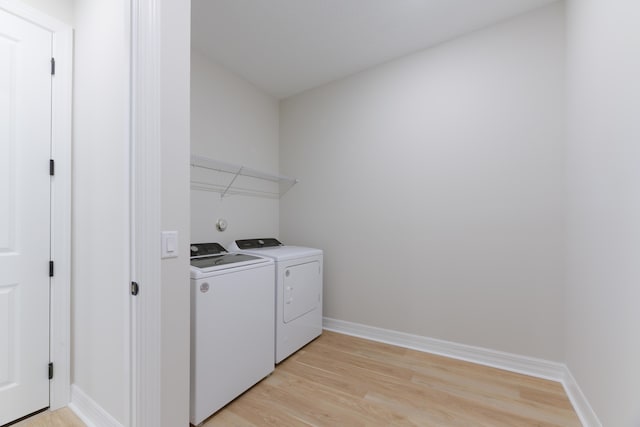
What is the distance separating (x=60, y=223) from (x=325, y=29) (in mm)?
2183

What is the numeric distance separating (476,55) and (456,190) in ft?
3.47

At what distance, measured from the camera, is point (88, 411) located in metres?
1.47

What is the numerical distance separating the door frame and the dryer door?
133 centimetres

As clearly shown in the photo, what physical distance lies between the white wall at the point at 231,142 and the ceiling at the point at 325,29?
0.22 metres

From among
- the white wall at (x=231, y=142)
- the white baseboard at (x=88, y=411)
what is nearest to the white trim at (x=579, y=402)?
the white baseboard at (x=88, y=411)

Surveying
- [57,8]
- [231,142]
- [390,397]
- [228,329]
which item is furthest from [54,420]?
[57,8]

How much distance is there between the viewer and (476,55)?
2.10 m

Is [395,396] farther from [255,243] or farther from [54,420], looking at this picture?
[54,420]

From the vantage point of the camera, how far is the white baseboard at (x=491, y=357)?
1.54 m

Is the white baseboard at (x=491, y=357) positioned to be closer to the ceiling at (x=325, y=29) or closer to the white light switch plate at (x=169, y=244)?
the white light switch plate at (x=169, y=244)

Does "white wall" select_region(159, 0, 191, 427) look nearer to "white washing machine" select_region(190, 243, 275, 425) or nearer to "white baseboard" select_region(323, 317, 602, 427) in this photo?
"white washing machine" select_region(190, 243, 275, 425)

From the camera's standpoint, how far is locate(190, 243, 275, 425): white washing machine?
4.76ft

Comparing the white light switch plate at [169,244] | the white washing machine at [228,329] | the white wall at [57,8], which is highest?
the white wall at [57,8]

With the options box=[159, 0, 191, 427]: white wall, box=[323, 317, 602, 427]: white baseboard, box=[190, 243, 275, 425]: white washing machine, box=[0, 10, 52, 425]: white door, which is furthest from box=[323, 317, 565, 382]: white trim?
box=[0, 10, 52, 425]: white door
